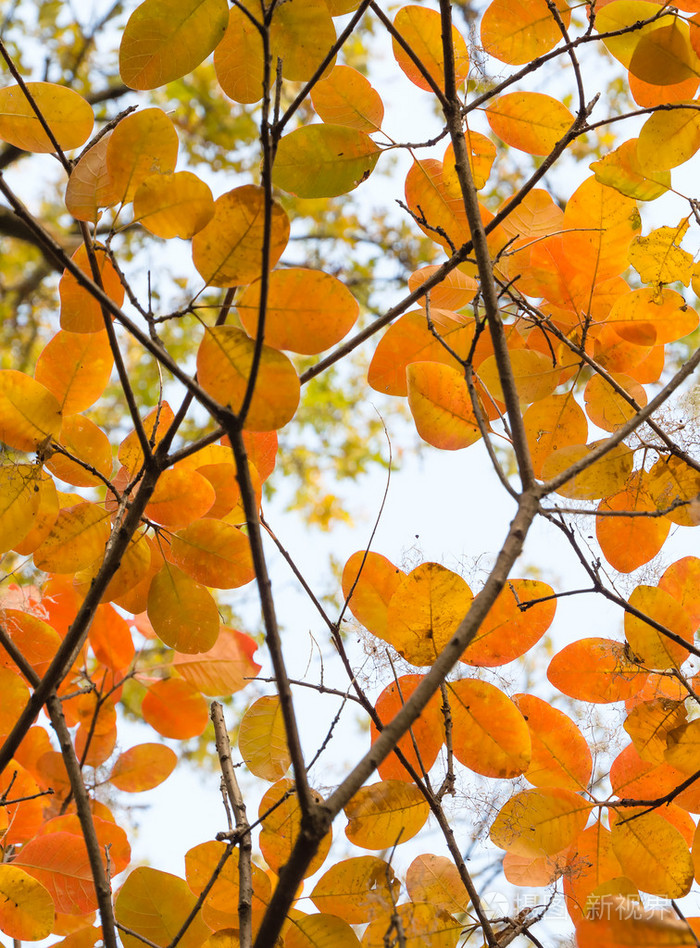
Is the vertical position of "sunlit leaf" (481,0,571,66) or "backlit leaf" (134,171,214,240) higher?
"sunlit leaf" (481,0,571,66)

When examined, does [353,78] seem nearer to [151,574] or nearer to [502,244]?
[502,244]

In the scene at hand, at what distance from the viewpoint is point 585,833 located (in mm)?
817

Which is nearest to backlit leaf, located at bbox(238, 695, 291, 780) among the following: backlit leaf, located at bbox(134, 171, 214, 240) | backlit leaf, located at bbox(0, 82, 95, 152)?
backlit leaf, located at bbox(134, 171, 214, 240)

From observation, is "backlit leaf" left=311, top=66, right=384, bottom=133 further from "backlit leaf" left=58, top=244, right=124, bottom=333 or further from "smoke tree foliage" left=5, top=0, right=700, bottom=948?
"backlit leaf" left=58, top=244, right=124, bottom=333

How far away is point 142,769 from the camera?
110cm

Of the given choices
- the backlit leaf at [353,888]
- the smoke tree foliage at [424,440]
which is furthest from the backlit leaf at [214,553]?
the backlit leaf at [353,888]

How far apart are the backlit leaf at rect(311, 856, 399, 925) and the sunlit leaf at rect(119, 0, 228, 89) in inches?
33.6

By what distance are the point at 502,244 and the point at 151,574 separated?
599 mm

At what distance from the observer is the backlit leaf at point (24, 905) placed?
0.77m

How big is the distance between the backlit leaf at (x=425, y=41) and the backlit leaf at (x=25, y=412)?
0.58m

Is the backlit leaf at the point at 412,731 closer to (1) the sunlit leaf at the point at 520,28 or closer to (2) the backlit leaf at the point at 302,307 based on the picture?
(2) the backlit leaf at the point at 302,307

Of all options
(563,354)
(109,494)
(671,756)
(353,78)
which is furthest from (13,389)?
(671,756)

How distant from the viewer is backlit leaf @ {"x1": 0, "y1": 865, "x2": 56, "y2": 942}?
2.53ft

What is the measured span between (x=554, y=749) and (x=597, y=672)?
0.33 ft
